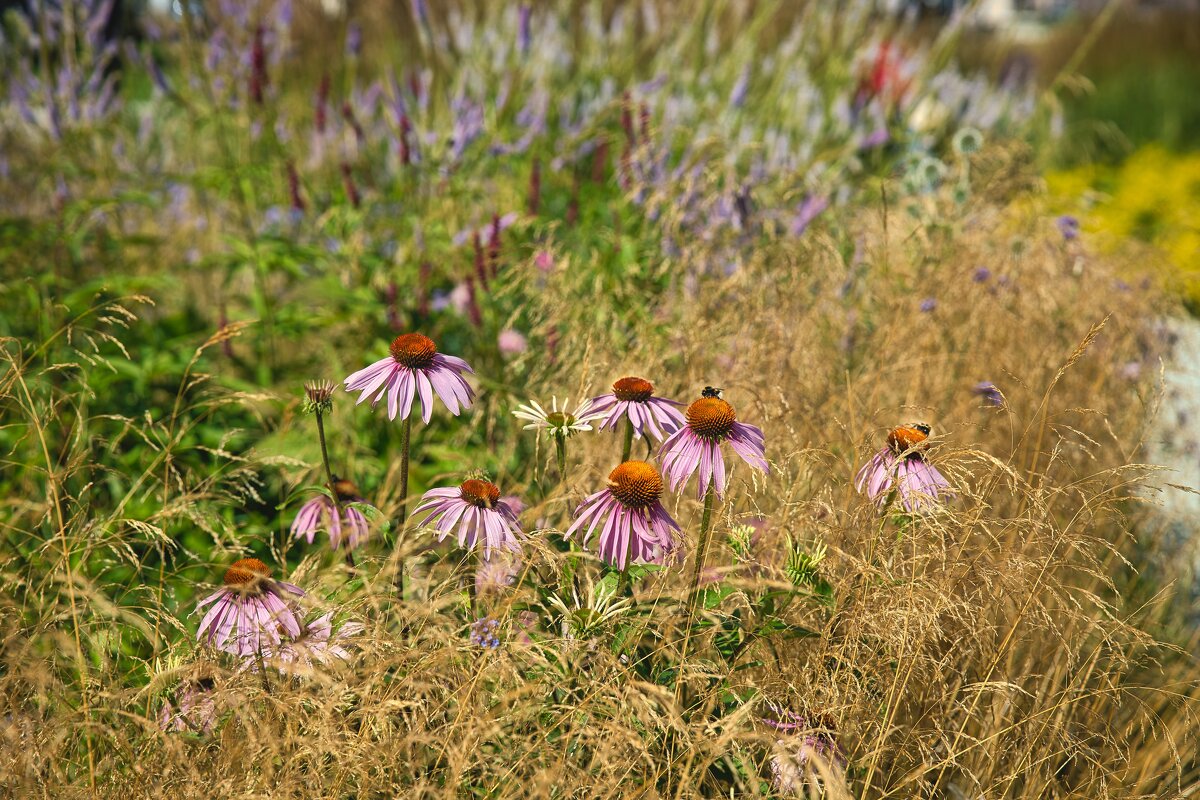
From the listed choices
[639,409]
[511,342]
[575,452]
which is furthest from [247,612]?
[511,342]

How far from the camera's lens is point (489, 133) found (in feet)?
10.2

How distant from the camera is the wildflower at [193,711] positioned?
132 centimetres

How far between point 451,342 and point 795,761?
5.97 ft

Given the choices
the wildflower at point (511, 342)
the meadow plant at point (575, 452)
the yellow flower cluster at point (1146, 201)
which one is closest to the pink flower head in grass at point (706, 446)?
the meadow plant at point (575, 452)

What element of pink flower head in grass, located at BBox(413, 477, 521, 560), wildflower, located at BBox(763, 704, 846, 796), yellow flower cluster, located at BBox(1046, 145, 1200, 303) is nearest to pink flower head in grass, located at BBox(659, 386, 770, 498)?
pink flower head in grass, located at BBox(413, 477, 521, 560)

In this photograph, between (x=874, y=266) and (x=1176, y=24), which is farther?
(x=1176, y=24)

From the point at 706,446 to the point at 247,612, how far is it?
735 millimetres

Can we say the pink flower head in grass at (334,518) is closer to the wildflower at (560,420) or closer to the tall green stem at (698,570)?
the wildflower at (560,420)

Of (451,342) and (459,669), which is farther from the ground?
(459,669)

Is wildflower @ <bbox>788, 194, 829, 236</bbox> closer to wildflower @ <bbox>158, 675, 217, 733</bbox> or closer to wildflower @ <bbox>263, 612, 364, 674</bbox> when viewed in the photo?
wildflower @ <bbox>263, 612, 364, 674</bbox>

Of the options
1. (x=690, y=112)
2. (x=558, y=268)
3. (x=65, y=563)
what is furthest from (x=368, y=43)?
(x=65, y=563)

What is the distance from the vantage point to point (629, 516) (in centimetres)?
137

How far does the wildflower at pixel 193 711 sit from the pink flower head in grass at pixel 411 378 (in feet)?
1.62

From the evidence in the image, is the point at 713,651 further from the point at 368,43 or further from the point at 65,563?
the point at 368,43
